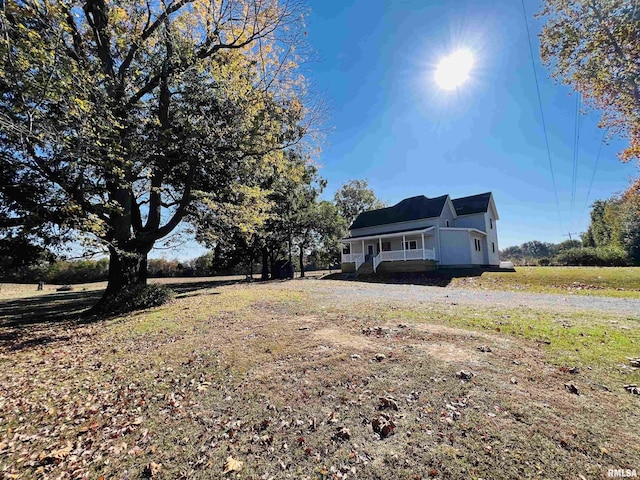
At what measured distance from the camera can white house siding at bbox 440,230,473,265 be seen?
23.3 m

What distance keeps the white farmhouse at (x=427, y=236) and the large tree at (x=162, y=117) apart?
14.5 meters

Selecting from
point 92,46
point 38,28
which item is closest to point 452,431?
point 38,28

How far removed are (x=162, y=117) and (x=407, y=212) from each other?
72.7ft

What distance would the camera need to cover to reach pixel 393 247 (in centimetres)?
2756

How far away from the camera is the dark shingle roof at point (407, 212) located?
25.8 m

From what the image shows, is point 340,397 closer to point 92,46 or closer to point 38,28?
point 38,28

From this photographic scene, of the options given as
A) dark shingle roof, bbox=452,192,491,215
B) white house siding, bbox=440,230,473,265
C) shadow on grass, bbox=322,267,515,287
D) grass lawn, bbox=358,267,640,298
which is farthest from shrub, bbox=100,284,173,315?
dark shingle roof, bbox=452,192,491,215

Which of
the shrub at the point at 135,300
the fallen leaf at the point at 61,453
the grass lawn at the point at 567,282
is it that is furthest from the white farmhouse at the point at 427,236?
the fallen leaf at the point at 61,453

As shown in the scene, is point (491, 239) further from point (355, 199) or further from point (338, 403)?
point (338, 403)

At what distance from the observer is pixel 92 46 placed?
1001 cm

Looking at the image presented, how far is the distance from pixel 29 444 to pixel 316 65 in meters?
12.5

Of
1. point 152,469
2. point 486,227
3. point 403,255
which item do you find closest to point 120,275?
point 152,469

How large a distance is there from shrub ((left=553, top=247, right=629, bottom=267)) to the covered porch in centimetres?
1542

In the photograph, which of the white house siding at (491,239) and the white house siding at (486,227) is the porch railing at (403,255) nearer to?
the white house siding at (486,227)
